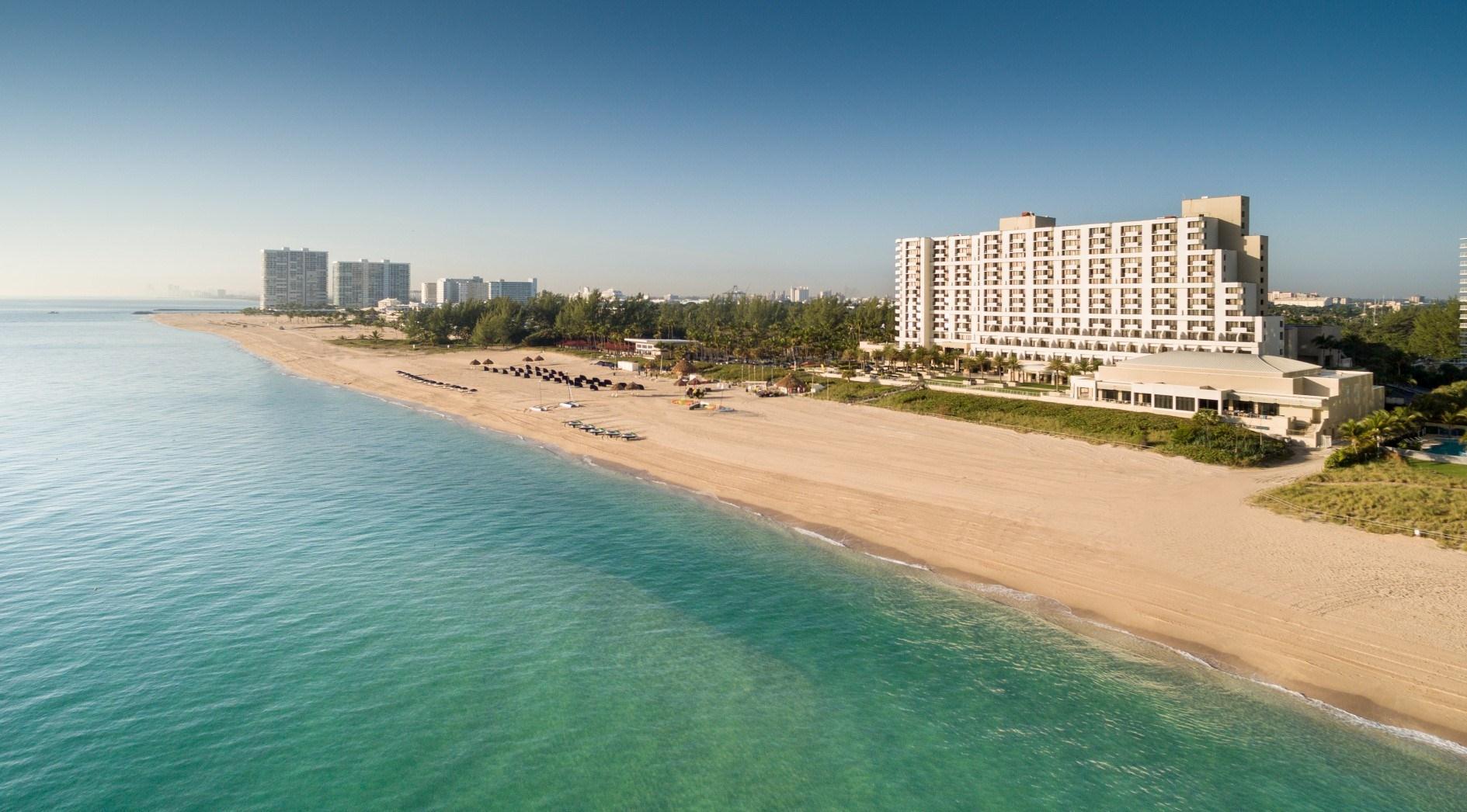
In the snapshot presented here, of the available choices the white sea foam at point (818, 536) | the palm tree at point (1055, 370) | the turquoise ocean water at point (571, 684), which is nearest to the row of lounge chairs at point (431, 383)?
the turquoise ocean water at point (571, 684)

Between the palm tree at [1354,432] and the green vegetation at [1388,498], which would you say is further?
the palm tree at [1354,432]

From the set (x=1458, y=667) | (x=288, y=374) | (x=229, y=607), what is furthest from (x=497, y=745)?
(x=288, y=374)

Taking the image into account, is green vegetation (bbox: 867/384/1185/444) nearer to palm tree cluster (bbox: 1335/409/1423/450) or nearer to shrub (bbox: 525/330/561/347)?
palm tree cluster (bbox: 1335/409/1423/450)

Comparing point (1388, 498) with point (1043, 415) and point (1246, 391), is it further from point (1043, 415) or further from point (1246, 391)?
point (1043, 415)

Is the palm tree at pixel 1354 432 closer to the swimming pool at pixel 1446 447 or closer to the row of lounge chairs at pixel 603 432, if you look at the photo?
the swimming pool at pixel 1446 447

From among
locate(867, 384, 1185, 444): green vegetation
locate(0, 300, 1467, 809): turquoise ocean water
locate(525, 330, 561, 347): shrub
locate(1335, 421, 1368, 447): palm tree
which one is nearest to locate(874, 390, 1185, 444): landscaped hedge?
locate(867, 384, 1185, 444): green vegetation

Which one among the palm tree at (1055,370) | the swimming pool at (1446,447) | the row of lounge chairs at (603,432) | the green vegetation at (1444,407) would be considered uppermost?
the palm tree at (1055,370)
